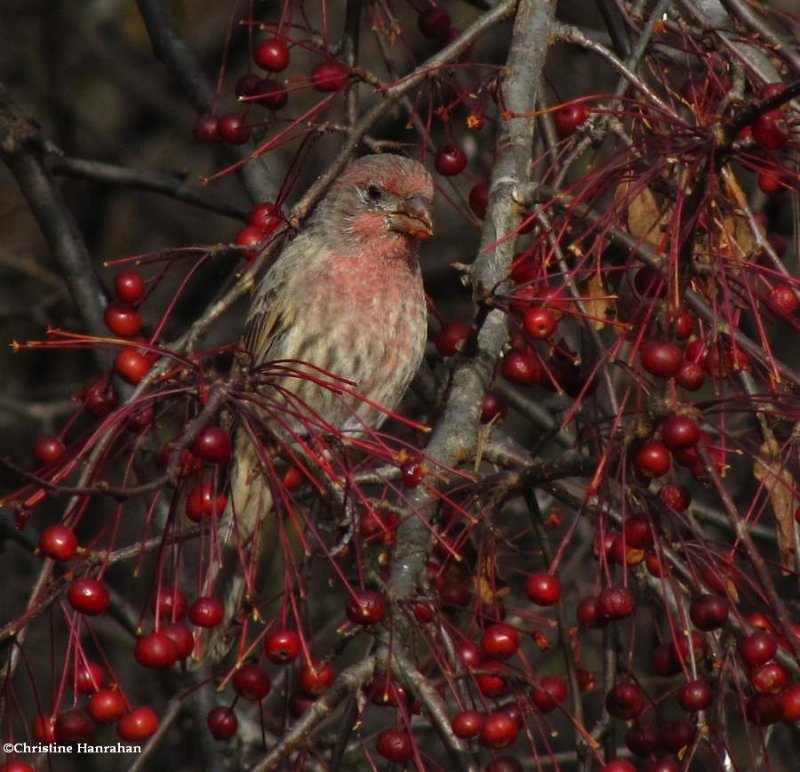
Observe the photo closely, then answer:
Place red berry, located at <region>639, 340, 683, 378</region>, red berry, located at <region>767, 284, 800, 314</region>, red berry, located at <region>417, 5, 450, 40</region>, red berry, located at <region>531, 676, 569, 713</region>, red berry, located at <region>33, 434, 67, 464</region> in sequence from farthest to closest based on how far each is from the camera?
1. red berry, located at <region>417, 5, 450, 40</region>
2. red berry, located at <region>33, 434, 67, 464</region>
3. red berry, located at <region>767, 284, 800, 314</region>
4. red berry, located at <region>531, 676, 569, 713</region>
5. red berry, located at <region>639, 340, 683, 378</region>

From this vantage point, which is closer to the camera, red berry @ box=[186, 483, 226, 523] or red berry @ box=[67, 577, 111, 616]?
red berry @ box=[67, 577, 111, 616]

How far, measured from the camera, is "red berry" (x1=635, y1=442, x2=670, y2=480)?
137 inches

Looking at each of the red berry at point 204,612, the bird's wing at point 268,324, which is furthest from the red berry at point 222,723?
the bird's wing at point 268,324

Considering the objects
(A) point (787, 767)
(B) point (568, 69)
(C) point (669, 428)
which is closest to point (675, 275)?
(C) point (669, 428)

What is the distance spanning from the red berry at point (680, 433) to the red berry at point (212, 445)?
42.6 inches

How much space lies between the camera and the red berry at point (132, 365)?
4.11m

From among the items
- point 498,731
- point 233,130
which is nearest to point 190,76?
point 233,130

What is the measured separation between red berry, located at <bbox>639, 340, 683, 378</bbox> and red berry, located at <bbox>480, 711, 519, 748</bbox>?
100 centimetres

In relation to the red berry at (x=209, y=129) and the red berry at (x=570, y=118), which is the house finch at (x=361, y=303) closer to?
the red berry at (x=209, y=129)

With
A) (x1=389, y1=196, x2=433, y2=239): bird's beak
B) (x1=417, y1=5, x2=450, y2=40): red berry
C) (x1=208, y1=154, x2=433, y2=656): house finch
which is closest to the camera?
(x1=417, y1=5, x2=450, y2=40): red berry

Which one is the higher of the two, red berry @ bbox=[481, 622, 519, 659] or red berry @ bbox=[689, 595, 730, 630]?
red berry @ bbox=[689, 595, 730, 630]

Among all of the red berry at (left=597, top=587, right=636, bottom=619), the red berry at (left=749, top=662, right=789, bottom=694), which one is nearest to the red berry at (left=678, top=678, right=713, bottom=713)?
the red berry at (left=749, top=662, right=789, bottom=694)

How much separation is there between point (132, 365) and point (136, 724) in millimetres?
1028

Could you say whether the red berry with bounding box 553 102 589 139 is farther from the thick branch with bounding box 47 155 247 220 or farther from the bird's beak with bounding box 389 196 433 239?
the thick branch with bounding box 47 155 247 220
